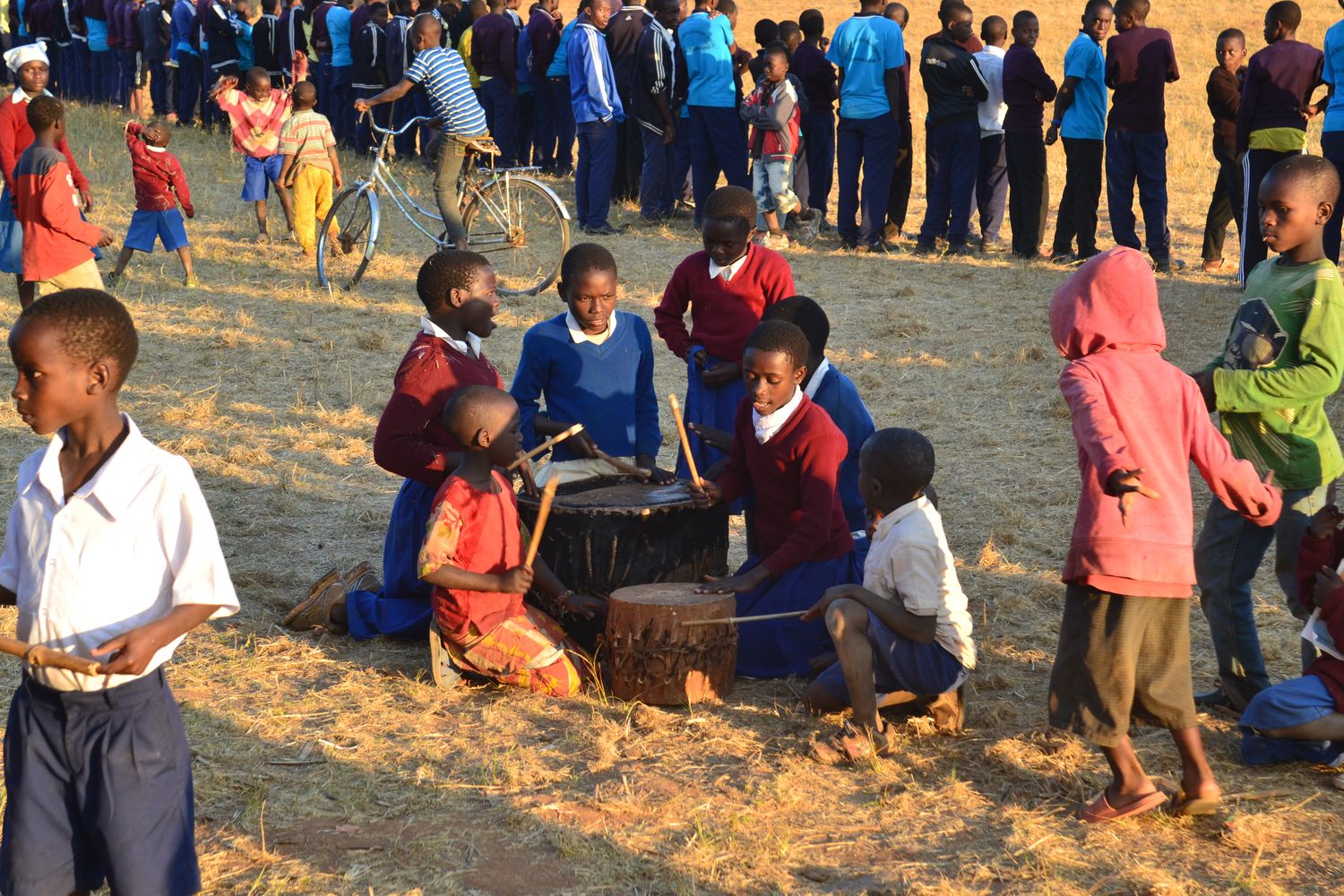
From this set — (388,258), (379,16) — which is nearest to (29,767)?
(388,258)

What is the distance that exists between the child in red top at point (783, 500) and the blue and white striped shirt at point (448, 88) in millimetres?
6090

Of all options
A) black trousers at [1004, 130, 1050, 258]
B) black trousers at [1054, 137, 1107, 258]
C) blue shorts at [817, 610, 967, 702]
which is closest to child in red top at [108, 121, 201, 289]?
black trousers at [1004, 130, 1050, 258]

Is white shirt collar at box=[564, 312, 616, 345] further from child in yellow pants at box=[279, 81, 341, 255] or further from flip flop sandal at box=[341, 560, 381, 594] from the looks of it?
child in yellow pants at box=[279, 81, 341, 255]

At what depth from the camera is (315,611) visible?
5.12m

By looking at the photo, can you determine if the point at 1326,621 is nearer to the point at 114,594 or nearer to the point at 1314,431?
the point at 1314,431

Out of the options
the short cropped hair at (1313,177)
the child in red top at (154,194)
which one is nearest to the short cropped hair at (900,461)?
the short cropped hair at (1313,177)

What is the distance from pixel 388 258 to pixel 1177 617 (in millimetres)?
9287

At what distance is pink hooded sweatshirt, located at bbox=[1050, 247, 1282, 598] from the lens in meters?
3.49

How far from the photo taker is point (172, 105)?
20.5 metres

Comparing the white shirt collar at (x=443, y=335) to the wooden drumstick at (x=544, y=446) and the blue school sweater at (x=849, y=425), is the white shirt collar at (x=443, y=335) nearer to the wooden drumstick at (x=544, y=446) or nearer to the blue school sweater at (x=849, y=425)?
the wooden drumstick at (x=544, y=446)

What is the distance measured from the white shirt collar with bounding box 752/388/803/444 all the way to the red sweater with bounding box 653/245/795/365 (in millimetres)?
1053

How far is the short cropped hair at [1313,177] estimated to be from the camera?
4.04 metres

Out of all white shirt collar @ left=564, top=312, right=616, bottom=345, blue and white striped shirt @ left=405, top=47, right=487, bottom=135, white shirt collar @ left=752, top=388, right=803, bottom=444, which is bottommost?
white shirt collar @ left=752, top=388, right=803, bottom=444

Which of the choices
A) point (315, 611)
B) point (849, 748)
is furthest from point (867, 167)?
point (849, 748)
